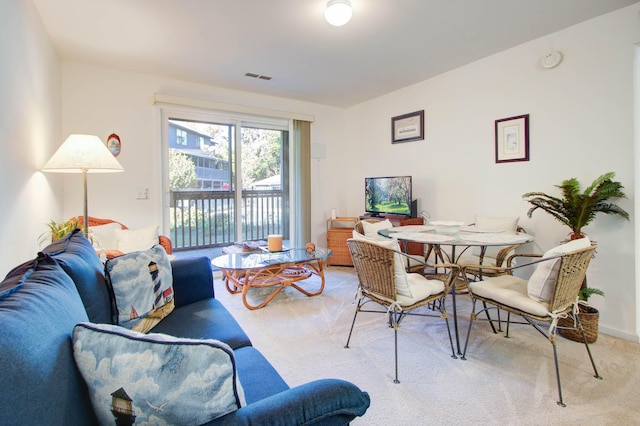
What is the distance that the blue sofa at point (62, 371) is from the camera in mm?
555

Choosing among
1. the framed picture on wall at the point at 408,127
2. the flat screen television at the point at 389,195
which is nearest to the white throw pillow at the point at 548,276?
the flat screen television at the point at 389,195

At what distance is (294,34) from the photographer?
2789mm

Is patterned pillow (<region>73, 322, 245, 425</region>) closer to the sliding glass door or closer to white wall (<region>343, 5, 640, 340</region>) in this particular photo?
white wall (<region>343, 5, 640, 340</region>)

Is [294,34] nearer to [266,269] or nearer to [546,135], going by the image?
[266,269]

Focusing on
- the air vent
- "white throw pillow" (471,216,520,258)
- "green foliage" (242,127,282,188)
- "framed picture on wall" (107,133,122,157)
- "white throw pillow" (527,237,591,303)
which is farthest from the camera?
"green foliage" (242,127,282,188)

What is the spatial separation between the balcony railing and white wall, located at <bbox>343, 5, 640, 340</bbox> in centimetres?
218

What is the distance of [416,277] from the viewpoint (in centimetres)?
229

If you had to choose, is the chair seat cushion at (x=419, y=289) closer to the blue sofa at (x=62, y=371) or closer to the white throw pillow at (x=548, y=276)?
the white throw pillow at (x=548, y=276)

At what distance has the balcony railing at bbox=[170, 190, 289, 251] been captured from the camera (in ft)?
14.0

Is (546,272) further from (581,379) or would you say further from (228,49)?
(228,49)

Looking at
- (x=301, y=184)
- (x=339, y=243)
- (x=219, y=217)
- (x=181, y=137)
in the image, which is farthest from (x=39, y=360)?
(x=301, y=184)

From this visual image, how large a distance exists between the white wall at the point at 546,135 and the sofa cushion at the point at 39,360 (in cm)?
338

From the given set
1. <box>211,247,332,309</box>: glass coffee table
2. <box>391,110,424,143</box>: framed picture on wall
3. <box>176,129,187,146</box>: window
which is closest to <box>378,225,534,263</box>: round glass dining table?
<box>211,247,332,309</box>: glass coffee table

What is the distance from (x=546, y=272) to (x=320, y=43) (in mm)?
2579
